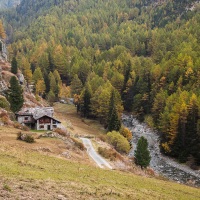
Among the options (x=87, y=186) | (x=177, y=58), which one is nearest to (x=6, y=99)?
(x=87, y=186)

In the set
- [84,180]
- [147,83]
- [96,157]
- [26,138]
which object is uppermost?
[147,83]

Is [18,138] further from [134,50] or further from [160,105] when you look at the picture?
[134,50]

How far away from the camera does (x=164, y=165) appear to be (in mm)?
74875

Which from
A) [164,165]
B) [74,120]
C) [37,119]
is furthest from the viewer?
[74,120]

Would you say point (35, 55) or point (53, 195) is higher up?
point (35, 55)

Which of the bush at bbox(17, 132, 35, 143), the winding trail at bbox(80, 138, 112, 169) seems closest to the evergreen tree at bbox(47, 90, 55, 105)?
the winding trail at bbox(80, 138, 112, 169)

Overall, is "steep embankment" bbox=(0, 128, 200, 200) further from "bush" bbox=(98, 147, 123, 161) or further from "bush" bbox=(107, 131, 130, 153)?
"bush" bbox=(107, 131, 130, 153)

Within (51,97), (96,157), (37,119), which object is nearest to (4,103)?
(37,119)

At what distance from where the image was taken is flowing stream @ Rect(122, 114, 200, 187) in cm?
6512

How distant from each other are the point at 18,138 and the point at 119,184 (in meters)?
21.2

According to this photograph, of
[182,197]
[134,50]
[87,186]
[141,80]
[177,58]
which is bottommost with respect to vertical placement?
[182,197]

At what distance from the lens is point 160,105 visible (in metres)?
105

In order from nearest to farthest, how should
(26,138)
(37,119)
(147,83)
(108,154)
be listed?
1. (26,138)
2. (108,154)
3. (37,119)
4. (147,83)

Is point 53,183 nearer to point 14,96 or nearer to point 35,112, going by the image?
point 14,96
